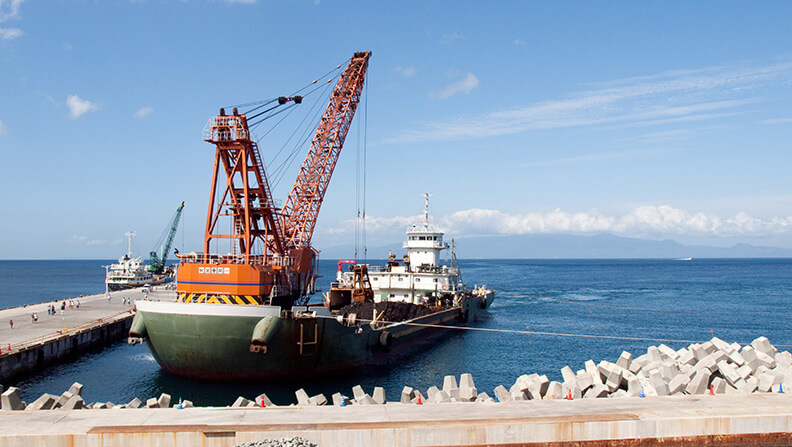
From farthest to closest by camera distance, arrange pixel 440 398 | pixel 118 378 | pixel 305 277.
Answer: pixel 305 277 < pixel 118 378 < pixel 440 398

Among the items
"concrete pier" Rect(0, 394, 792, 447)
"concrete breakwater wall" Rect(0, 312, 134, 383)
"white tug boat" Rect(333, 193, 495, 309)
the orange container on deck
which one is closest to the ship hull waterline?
the orange container on deck

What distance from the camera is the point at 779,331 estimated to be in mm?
51219

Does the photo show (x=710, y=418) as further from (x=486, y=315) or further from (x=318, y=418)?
(x=486, y=315)

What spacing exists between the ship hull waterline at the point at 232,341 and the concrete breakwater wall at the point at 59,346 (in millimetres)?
8805

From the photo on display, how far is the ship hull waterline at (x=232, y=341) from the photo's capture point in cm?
2722

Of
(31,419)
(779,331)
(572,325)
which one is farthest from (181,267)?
(779,331)

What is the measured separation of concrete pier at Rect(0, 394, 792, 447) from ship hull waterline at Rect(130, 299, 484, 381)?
1177cm

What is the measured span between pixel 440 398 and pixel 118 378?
23896 mm

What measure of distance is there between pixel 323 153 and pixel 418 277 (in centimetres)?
1736

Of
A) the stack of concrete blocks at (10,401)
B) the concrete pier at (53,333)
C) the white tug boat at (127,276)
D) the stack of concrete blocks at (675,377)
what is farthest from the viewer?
the white tug boat at (127,276)

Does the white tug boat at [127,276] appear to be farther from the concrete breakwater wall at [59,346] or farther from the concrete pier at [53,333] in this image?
the concrete breakwater wall at [59,346]

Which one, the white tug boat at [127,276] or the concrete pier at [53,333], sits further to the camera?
the white tug boat at [127,276]

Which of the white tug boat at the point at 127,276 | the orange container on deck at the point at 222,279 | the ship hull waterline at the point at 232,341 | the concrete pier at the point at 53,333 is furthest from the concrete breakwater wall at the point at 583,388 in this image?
the white tug boat at the point at 127,276

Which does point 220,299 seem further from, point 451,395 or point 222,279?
point 451,395
